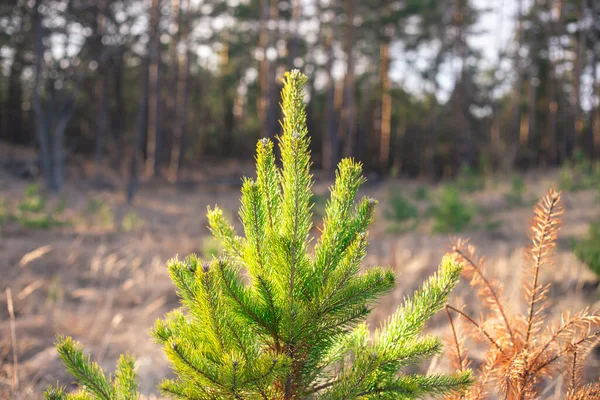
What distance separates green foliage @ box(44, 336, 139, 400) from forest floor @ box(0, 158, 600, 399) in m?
0.76

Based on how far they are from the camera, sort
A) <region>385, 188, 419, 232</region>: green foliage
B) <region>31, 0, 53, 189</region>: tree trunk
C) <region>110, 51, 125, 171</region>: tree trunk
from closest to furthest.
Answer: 1. <region>385, 188, 419, 232</region>: green foliage
2. <region>31, 0, 53, 189</region>: tree trunk
3. <region>110, 51, 125, 171</region>: tree trunk

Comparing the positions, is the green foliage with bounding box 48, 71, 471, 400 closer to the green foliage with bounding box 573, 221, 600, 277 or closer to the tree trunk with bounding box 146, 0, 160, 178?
the green foliage with bounding box 573, 221, 600, 277

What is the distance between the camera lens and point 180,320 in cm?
112

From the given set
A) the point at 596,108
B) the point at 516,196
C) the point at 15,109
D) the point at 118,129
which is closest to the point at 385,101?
the point at 596,108

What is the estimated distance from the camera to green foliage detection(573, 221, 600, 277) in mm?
4258

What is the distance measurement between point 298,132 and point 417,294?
0.48 meters

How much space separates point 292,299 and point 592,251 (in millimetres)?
4235

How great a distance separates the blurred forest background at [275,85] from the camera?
1295cm

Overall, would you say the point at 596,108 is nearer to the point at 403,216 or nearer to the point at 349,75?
the point at 349,75

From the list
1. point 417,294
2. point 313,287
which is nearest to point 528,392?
point 417,294

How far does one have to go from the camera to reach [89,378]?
1.09 m

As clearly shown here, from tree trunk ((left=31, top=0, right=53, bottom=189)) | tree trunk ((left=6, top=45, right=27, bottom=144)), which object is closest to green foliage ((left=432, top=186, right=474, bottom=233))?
tree trunk ((left=31, top=0, right=53, bottom=189))

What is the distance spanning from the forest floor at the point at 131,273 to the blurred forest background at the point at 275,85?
4.14 metres

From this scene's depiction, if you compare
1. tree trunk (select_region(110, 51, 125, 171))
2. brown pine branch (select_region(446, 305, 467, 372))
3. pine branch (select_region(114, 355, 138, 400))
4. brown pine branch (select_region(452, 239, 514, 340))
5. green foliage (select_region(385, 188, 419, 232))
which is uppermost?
tree trunk (select_region(110, 51, 125, 171))
